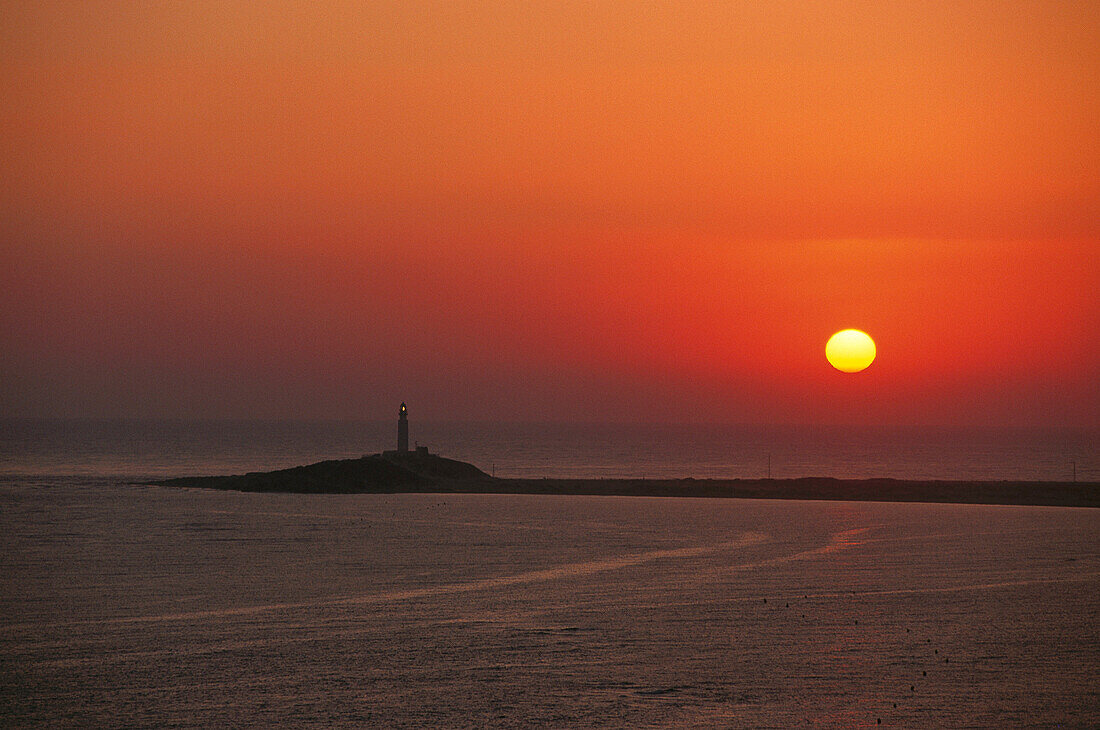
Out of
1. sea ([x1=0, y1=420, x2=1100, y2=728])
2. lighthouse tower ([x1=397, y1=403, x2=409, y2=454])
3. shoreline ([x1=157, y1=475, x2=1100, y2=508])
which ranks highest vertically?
lighthouse tower ([x1=397, y1=403, x2=409, y2=454])

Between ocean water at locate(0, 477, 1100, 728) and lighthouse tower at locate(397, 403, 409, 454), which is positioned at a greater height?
lighthouse tower at locate(397, 403, 409, 454)

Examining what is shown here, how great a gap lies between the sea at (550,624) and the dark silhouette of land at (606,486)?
72.2ft

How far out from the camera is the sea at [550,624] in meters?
22.0

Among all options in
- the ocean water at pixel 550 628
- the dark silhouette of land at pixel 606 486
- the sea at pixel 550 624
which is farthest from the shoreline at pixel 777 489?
the ocean water at pixel 550 628

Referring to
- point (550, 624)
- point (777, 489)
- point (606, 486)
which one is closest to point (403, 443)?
point (606, 486)

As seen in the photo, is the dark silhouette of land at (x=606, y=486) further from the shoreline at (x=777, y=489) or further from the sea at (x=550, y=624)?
the sea at (x=550, y=624)

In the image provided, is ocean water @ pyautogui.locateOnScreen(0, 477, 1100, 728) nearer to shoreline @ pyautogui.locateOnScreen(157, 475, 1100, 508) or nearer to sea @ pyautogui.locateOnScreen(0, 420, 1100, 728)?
sea @ pyautogui.locateOnScreen(0, 420, 1100, 728)

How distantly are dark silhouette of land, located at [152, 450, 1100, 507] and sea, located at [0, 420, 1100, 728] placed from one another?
22009mm

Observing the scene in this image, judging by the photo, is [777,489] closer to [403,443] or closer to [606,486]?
[606,486]

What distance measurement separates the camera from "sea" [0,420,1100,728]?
72.3 ft

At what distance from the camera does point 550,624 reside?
2998 cm

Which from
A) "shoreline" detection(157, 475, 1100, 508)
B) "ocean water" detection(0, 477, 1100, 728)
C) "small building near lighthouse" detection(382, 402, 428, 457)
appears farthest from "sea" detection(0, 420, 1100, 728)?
"small building near lighthouse" detection(382, 402, 428, 457)

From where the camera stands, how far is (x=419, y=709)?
21828 millimetres

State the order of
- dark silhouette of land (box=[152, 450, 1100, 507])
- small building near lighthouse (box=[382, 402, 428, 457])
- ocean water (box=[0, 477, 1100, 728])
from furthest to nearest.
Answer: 1. small building near lighthouse (box=[382, 402, 428, 457])
2. dark silhouette of land (box=[152, 450, 1100, 507])
3. ocean water (box=[0, 477, 1100, 728])
